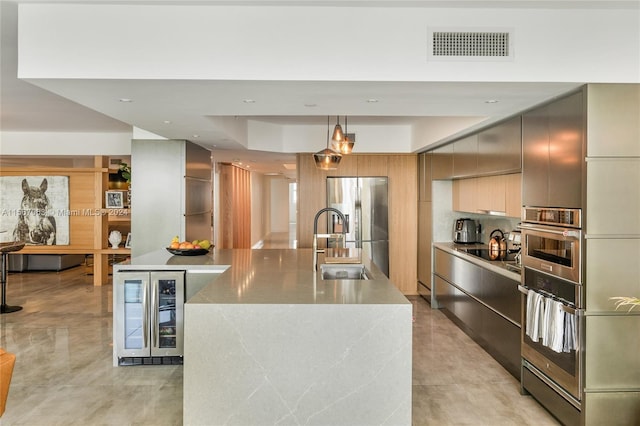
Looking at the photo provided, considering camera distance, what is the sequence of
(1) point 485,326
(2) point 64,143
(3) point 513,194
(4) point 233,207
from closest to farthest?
(3) point 513,194 < (1) point 485,326 < (2) point 64,143 < (4) point 233,207

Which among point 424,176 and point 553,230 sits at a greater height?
point 424,176

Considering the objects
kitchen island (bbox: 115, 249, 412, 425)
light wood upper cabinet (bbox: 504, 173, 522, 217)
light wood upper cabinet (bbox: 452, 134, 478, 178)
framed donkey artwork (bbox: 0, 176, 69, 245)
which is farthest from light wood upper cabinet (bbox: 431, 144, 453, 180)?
framed donkey artwork (bbox: 0, 176, 69, 245)

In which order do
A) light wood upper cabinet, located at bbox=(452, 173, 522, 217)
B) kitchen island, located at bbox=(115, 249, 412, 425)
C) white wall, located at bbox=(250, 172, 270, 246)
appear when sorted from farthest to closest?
1. white wall, located at bbox=(250, 172, 270, 246)
2. light wood upper cabinet, located at bbox=(452, 173, 522, 217)
3. kitchen island, located at bbox=(115, 249, 412, 425)

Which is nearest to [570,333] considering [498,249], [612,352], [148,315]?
[612,352]

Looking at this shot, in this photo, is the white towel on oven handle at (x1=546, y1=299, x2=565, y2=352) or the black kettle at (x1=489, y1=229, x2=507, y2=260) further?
the black kettle at (x1=489, y1=229, x2=507, y2=260)

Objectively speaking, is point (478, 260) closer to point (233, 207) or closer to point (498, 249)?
point (498, 249)

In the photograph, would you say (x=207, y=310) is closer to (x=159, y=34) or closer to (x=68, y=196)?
(x=159, y=34)

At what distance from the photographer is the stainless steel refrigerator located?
6.80m

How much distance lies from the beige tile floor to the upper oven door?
3.41ft

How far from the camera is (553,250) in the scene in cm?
301

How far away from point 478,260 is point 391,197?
96.5 inches

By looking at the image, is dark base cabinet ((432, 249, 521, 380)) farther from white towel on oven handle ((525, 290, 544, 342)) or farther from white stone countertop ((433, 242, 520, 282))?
white towel on oven handle ((525, 290, 544, 342))

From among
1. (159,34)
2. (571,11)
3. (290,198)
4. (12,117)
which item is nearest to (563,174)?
(571,11)

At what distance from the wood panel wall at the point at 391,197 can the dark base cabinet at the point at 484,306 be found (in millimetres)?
1068
